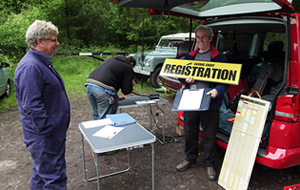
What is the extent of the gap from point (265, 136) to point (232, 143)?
0.40m

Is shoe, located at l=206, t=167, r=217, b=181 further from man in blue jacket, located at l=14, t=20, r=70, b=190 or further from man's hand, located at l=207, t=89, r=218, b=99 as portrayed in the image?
man in blue jacket, located at l=14, t=20, r=70, b=190

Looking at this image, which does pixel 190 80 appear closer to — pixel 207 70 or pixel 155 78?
pixel 207 70

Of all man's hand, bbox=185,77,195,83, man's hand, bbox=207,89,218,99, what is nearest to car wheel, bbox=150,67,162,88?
man's hand, bbox=185,77,195,83

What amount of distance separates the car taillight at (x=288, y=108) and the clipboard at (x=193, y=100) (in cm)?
75

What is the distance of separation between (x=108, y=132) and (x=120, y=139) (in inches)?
9.5

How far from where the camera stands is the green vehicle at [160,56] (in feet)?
27.5

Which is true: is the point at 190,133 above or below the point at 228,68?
below

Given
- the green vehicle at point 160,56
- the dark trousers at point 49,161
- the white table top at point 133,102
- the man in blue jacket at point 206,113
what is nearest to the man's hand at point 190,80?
the man in blue jacket at point 206,113

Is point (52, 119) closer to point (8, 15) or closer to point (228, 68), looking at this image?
point (228, 68)

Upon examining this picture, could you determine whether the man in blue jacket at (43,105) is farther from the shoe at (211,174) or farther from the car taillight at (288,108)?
the car taillight at (288,108)

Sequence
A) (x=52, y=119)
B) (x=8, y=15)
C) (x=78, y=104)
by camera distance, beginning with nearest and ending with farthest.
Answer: (x=52, y=119), (x=78, y=104), (x=8, y=15)

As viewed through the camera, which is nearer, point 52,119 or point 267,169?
point 52,119

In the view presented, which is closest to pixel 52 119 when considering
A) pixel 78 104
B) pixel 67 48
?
pixel 78 104

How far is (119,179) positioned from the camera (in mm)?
3170
